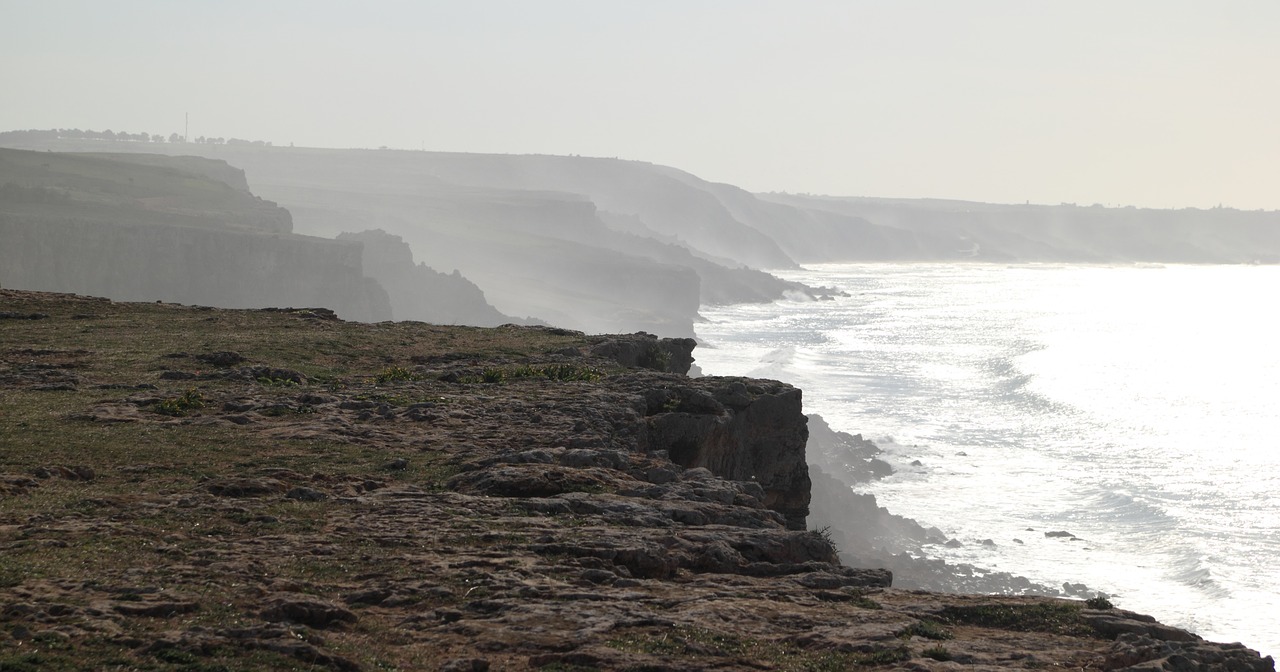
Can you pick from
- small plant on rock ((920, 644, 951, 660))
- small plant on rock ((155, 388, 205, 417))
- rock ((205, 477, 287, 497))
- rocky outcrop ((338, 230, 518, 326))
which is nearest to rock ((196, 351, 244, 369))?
small plant on rock ((155, 388, 205, 417))

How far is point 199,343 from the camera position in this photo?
27.5m

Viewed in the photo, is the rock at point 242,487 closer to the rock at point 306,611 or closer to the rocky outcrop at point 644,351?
the rock at point 306,611

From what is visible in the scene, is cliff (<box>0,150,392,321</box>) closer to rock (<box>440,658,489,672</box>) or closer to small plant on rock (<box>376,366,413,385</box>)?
small plant on rock (<box>376,366,413,385</box>)

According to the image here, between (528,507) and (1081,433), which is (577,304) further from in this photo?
(528,507)

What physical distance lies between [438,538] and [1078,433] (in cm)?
6849

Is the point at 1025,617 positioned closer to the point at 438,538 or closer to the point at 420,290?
the point at 438,538

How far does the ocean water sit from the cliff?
3582cm

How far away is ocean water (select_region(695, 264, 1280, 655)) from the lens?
47.0 m

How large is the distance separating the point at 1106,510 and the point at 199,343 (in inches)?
1797

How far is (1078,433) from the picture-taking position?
244 ft

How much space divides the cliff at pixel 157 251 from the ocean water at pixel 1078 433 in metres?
35.8

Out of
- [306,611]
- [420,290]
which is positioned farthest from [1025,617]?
[420,290]

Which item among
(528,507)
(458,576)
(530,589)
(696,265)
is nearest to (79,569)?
(458,576)

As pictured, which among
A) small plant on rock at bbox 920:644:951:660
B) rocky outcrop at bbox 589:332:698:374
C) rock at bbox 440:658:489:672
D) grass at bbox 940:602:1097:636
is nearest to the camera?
rock at bbox 440:658:489:672
